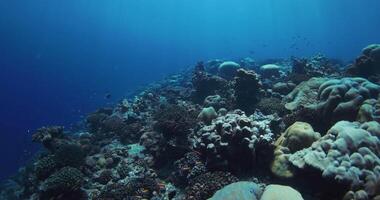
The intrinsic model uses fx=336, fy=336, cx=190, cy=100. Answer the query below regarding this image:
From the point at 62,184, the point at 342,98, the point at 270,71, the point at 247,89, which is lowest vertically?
the point at 342,98

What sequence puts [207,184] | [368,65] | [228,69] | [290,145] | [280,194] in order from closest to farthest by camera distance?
[280,194] < [207,184] < [290,145] < [368,65] < [228,69]

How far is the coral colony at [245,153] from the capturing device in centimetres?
701

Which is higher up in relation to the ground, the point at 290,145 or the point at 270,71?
the point at 270,71

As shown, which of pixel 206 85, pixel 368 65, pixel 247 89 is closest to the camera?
pixel 247 89

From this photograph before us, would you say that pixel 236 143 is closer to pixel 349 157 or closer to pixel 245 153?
pixel 245 153

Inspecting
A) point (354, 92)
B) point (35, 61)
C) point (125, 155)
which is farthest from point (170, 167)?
point (35, 61)

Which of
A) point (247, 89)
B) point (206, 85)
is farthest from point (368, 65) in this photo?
point (206, 85)

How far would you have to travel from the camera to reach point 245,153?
8.62 m

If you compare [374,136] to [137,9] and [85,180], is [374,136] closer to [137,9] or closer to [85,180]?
[85,180]

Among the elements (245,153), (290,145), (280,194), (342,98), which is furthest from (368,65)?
(280,194)

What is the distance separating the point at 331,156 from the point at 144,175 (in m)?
5.51

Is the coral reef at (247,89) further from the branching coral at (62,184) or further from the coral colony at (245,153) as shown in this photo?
the branching coral at (62,184)

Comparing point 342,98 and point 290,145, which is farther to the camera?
point 342,98

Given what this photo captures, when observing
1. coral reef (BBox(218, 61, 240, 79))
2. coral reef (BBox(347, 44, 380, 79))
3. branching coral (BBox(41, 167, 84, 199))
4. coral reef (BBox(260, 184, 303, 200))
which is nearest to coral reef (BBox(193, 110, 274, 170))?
coral reef (BBox(260, 184, 303, 200))
